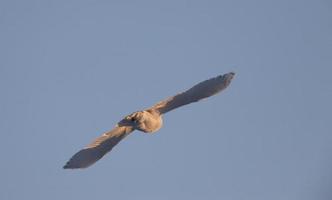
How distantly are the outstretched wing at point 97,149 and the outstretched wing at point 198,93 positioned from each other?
5.51ft

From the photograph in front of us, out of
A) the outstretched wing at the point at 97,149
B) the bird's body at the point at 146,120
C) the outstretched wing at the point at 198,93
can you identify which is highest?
the outstretched wing at the point at 198,93

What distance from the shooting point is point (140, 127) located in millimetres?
27062

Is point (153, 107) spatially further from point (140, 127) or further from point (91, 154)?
point (91, 154)

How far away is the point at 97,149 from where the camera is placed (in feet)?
96.1

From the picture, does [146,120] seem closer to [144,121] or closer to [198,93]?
[144,121]

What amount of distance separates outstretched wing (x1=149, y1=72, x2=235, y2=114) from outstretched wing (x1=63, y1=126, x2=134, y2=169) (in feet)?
5.51

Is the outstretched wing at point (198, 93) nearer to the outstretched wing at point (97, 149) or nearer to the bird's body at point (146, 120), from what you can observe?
the bird's body at point (146, 120)

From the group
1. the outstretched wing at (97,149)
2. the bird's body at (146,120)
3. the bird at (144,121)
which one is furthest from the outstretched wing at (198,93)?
the outstretched wing at (97,149)

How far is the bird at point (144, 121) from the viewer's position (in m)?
27.1

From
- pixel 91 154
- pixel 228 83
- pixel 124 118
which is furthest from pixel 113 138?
pixel 228 83

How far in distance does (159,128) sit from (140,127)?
0.96 meters

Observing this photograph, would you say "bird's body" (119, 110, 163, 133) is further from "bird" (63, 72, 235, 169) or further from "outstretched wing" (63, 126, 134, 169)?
"outstretched wing" (63, 126, 134, 169)

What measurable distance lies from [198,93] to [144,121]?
270 centimetres

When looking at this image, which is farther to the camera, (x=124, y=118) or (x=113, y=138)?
(x=113, y=138)
